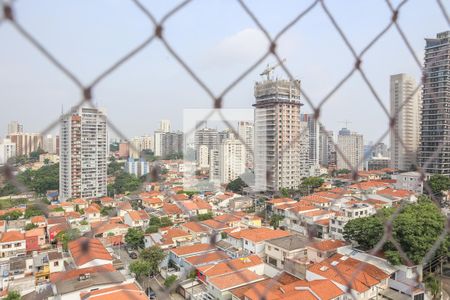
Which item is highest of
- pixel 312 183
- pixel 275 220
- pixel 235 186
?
pixel 312 183

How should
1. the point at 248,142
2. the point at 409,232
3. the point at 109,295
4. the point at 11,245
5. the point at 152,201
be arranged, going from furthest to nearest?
1. the point at 152,201
2. the point at 11,245
3. the point at 409,232
4. the point at 109,295
5. the point at 248,142

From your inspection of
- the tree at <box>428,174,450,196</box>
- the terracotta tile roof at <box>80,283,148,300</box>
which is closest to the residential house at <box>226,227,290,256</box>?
the terracotta tile roof at <box>80,283,148,300</box>

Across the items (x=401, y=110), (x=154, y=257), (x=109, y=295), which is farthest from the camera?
(x=154, y=257)

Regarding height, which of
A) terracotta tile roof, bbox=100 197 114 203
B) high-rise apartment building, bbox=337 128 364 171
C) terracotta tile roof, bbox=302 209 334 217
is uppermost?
high-rise apartment building, bbox=337 128 364 171

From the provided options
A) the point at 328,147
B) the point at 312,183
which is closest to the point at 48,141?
the point at 328,147

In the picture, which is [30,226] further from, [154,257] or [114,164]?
[114,164]

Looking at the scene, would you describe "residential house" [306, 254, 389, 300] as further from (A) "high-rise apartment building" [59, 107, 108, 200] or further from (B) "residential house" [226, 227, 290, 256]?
(A) "high-rise apartment building" [59, 107, 108, 200]

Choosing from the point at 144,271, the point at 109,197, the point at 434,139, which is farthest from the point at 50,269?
the point at 434,139
